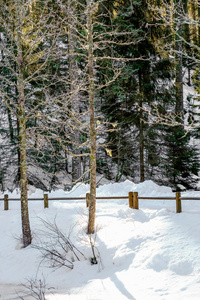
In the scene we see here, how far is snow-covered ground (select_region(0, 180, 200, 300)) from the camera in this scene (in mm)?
6328

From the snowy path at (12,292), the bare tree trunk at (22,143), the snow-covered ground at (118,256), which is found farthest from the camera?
the bare tree trunk at (22,143)

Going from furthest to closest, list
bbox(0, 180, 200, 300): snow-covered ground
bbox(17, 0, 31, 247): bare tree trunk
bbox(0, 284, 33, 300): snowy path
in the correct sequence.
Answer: bbox(17, 0, 31, 247): bare tree trunk < bbox(0, 284, 33, 300): snowy path < bbox(0, 180, 200, 300): snow-covered ground

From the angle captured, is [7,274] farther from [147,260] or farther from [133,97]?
[133,97]

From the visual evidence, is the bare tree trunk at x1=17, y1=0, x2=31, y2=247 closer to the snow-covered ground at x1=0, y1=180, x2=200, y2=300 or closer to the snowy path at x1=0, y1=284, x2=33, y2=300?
the snow-covered ground at x1=0, y1=180, x2=200, y2=300

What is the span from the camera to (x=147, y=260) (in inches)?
290

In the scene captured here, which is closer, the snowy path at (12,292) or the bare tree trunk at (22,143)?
the snowy path at (12,292)

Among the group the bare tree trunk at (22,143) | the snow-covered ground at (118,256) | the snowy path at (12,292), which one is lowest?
the snowy path at (12,292)

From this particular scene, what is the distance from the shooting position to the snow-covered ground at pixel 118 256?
6328mm

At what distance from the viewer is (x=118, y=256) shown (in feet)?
26.3

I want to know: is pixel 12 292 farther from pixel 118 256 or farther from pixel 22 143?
pixel 22 143

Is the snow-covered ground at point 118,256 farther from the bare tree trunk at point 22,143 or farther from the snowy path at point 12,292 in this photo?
the bare tree trunk at point 22,143

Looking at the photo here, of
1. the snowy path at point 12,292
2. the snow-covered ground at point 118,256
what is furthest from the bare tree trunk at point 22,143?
the snowy path at point 12,292

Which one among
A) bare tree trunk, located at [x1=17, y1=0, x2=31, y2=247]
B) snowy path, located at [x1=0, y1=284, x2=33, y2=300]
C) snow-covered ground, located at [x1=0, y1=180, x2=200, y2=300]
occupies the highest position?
bare tree trunk, located at [x1=17, y1=0, x2=31, y2=247]

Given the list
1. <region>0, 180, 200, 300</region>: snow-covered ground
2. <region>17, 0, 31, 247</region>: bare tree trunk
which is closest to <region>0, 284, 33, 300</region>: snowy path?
<region>0, 180, 200, 300</region>: snow-covered ground
